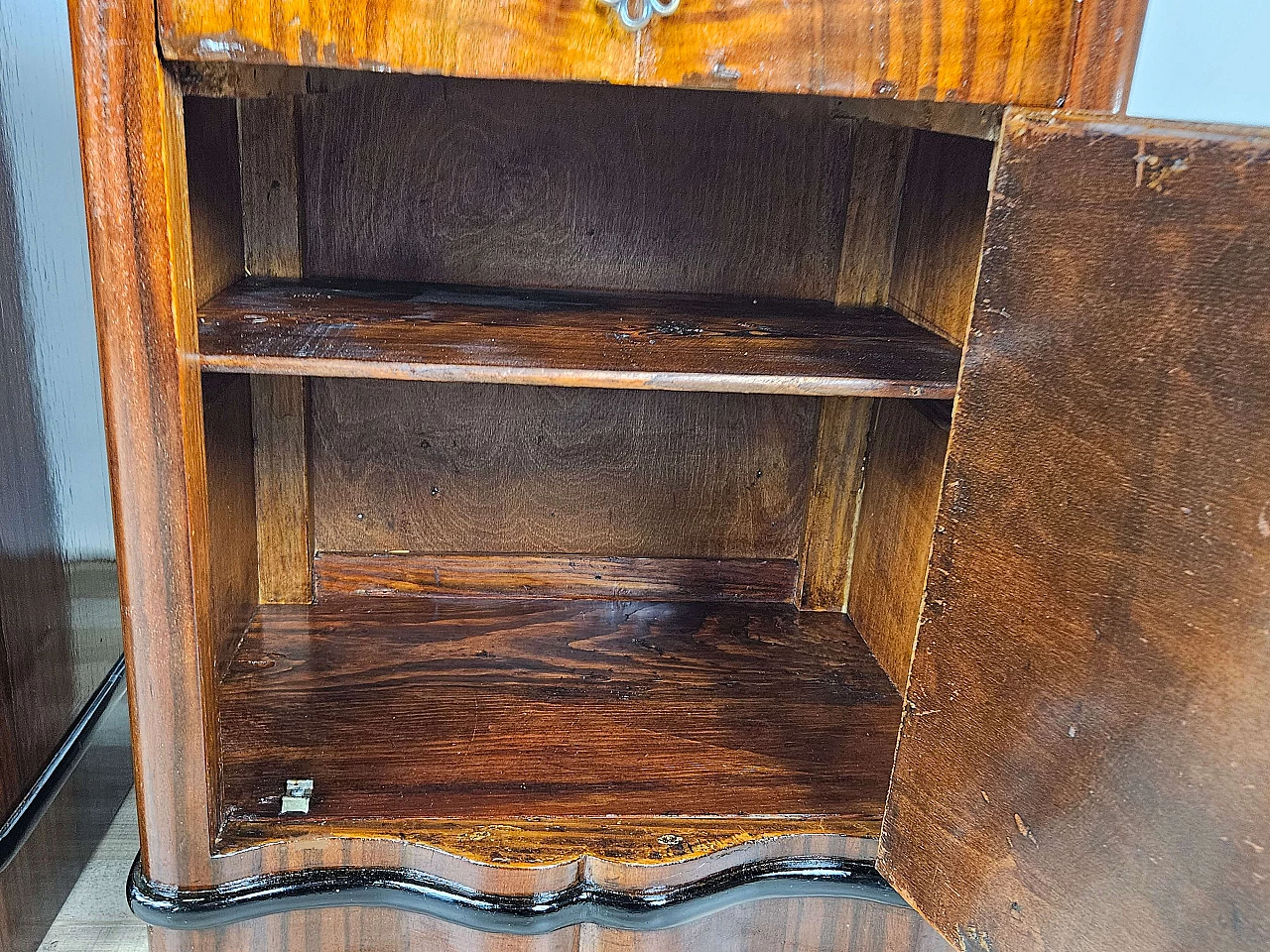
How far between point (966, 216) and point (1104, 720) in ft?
1.86

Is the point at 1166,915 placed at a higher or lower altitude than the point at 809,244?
lower

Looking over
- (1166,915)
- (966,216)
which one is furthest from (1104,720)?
(966,216)

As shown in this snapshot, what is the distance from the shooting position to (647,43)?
67 cm

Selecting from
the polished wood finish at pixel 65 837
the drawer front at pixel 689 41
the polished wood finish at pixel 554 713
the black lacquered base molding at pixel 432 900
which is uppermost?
the drawer front at pixel 689 41

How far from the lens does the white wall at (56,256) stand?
1.04 metres

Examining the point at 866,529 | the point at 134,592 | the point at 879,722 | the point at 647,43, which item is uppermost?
the point at 647,43

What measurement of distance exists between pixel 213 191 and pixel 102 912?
2.61 ft

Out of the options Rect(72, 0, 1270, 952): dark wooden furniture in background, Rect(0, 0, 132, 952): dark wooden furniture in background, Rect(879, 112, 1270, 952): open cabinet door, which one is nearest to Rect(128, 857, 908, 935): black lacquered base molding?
Rect(72, 0, 1270, 952): dark wooden furniture in background

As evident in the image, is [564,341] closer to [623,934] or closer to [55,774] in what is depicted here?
[623,934]

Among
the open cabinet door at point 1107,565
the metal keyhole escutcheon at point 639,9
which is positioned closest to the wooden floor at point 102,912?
the open cabinet door at point 1107,565

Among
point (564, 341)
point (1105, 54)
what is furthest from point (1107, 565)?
point (564, 341)

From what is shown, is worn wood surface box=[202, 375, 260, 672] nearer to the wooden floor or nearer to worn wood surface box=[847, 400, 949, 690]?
the wooden floor

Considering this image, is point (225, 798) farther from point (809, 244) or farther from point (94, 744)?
point (809, 244)

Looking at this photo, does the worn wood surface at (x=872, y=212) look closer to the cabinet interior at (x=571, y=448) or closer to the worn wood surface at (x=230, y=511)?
the cabinet interior at (x=571, y=448)
